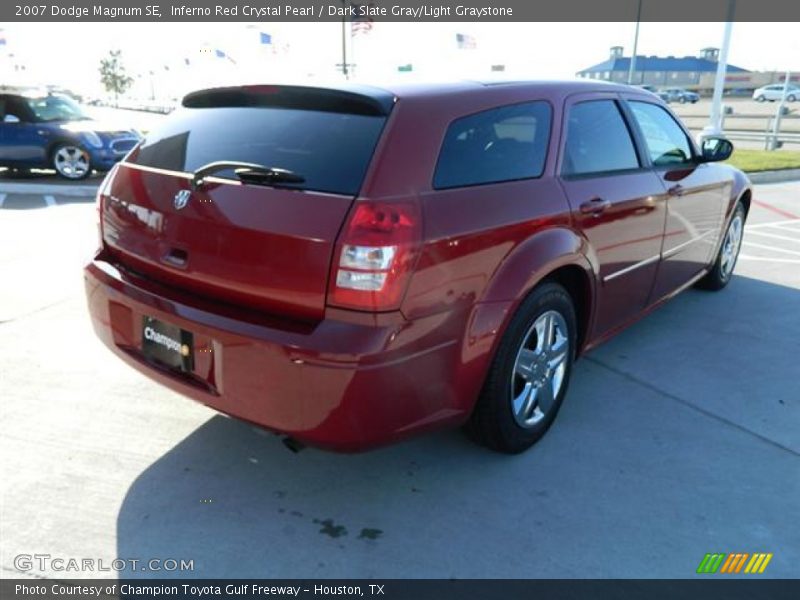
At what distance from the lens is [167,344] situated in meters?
2.61

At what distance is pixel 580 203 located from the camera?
3.12 meters

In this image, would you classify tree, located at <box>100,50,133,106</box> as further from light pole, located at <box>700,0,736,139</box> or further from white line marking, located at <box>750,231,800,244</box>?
white line marking, located at <box>750,231,800,244</box>

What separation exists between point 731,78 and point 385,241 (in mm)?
108689

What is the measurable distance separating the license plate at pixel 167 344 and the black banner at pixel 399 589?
2.60ft

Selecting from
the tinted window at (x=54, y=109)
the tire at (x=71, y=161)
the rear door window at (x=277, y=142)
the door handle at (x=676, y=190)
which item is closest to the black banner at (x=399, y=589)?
the rear door window at (x=277, y=142)

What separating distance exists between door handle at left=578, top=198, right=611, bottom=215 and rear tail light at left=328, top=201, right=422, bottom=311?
1.23 metres

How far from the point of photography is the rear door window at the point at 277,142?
238 cm

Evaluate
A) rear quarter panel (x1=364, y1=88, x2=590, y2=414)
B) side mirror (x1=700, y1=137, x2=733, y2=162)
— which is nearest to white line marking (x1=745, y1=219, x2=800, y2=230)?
side mirror (x1=700, y1=137, x2=733, y2=162)

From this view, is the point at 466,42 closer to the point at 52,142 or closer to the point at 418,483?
the point at 52,142

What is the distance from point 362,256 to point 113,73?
107 metres

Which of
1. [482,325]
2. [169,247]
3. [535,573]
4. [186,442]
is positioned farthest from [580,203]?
[186,442]

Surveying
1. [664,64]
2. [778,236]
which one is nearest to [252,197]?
[778,236]

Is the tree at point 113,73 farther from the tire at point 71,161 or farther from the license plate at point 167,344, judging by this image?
the license plate at point 167,344

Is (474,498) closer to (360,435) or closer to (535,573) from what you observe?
(535,573)
